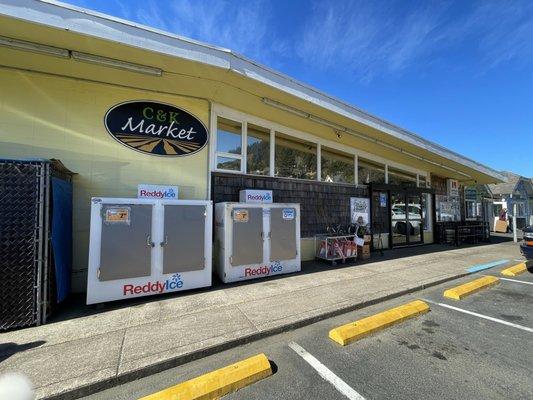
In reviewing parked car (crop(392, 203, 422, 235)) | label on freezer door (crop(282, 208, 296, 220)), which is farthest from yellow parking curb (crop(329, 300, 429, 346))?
parked car (crop(392, 203, 422, 235))

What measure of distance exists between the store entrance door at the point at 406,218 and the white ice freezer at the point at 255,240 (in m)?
6.24

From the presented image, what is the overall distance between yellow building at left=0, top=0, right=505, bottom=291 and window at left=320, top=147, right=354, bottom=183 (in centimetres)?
7

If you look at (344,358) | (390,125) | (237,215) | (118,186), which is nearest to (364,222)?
(390,125)

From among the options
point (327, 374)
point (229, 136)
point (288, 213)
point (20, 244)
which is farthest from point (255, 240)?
point (20, 244)

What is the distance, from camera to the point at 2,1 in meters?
3.60

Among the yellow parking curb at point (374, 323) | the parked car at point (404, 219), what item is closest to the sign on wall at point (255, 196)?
the yellow parking curb at point (374, 323)

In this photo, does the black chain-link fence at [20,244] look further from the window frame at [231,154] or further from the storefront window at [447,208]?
the storefront window at [447,208]

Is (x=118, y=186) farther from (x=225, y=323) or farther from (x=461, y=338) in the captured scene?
(x=461, y=338)

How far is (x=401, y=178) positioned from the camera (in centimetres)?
1191

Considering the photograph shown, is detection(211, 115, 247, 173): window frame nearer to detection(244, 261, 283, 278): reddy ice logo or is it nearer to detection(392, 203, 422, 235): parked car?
detection(244, 261, 283, 278): reddy ice logo

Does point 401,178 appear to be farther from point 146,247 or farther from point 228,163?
point 146,247

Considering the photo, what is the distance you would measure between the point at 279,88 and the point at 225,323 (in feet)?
15.5

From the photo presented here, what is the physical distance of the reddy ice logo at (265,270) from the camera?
5.93 m

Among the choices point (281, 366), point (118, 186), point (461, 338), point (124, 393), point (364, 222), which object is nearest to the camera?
point (124, 393)
